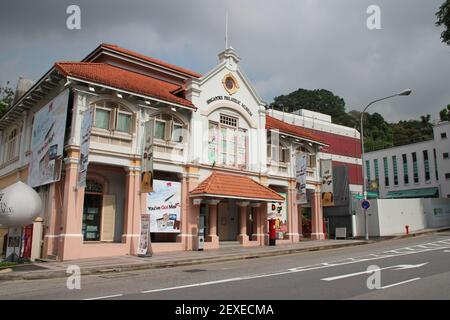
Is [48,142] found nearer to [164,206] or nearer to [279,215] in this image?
[164,206]

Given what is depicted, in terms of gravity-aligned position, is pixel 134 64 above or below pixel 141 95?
above

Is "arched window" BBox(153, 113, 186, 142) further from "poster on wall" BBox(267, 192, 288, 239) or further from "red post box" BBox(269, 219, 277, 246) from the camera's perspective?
"poster on wall" BBox(267, 192, 288, 239)

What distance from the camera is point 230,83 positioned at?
84.8 feet

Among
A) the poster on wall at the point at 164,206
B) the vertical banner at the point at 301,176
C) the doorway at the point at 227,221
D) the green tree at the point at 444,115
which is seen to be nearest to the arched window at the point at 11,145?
the poster on wall at the point at 164,206

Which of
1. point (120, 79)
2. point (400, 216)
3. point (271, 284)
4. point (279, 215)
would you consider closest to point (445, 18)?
point (400, 216)

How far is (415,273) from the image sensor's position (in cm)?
1149

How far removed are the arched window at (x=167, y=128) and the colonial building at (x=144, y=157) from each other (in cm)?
6

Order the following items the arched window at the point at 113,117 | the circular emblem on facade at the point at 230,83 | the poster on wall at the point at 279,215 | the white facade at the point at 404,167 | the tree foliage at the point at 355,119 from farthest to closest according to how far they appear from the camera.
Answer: the tree foliage at the point at 355,119 → the white facade at the point at 404,167 → the poster on wall at the point at 279,215 → the circular emblem on facade at the point at 230,83 → the arched window at the point at 113,117

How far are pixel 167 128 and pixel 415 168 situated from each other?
166 feet

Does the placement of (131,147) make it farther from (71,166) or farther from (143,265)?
(143,265)

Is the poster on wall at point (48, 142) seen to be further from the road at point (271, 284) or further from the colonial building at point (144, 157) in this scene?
the road at point (271, 284)

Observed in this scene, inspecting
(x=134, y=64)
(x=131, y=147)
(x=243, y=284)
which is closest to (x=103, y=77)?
(x=131, y=147)

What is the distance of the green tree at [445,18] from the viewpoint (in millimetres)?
34844
